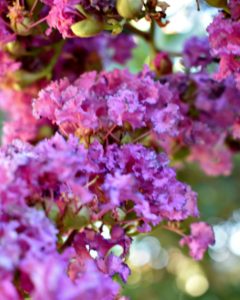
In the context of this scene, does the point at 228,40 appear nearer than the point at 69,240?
No

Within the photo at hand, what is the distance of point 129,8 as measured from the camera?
30.2 inches

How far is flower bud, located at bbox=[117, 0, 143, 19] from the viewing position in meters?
0.77

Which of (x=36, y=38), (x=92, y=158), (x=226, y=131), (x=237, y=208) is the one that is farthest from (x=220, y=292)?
(x=92, y=158)

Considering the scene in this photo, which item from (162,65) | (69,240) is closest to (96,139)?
(69,240)

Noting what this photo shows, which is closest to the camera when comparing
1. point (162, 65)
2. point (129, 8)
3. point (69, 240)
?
point (69, 240)

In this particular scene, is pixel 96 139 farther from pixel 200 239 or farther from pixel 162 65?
pixel 162 65

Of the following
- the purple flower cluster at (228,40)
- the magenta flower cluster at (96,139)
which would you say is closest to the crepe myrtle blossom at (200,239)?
the magenta flower cluster at (96,139)

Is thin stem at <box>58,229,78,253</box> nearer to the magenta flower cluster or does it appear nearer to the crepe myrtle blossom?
the magenta flower cluster

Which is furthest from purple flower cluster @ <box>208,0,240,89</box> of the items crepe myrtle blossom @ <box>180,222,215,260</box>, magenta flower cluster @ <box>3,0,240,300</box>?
crepe myrtle blossom @ <box>180,222,215,260</box>

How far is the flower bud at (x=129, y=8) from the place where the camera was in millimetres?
767

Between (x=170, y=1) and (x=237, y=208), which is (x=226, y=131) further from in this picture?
(x=237, y=208)

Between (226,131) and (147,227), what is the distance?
0.31 metres

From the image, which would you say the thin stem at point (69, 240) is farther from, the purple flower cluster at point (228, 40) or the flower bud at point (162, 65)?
the flower bud at point (162, 65)

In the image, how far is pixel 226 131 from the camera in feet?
3.32
